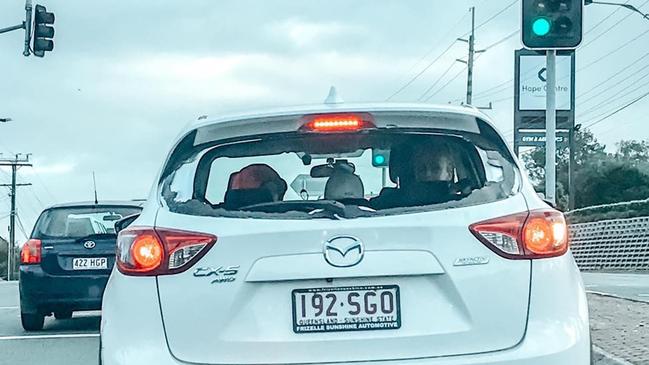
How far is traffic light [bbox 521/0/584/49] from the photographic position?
10.7 m

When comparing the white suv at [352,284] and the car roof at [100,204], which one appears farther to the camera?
the car roof at [100,204]

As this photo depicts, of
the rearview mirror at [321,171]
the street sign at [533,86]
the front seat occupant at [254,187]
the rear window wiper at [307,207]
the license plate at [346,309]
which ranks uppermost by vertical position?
the street sign at [533,86]

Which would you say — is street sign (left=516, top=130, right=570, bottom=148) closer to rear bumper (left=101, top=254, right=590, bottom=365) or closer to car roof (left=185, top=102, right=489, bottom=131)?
car roof (left=185, top=102, right=489, bottom=131)

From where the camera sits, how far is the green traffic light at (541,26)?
35.0ft

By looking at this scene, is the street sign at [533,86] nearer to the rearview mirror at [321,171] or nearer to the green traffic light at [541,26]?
the green traffic light at [541,26]

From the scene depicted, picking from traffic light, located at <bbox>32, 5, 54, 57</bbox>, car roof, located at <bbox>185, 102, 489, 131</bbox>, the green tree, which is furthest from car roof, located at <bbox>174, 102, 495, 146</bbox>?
the green tree

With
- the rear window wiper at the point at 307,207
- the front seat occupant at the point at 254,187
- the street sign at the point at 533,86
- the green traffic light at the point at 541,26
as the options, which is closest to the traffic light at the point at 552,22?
the green traffic light at the point at 541,26

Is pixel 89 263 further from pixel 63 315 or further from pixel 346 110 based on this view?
pixel 346 110

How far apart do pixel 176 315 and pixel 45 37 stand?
58.5 feet

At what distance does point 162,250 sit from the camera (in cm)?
445

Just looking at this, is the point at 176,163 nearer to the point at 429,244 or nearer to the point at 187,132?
the point at 187,132

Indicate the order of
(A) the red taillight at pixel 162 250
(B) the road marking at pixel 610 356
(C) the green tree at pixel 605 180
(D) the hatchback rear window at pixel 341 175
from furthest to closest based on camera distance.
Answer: (C) the green tree at pixel 605 180, (B) the road marking at pixel 610 356, (D) the hatchback rear window at pixel 341 175, (A) the red taillight at pixel 162 250

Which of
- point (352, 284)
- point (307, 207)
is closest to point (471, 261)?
point (352, 284)

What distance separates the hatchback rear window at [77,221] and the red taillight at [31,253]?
0.10 metres
